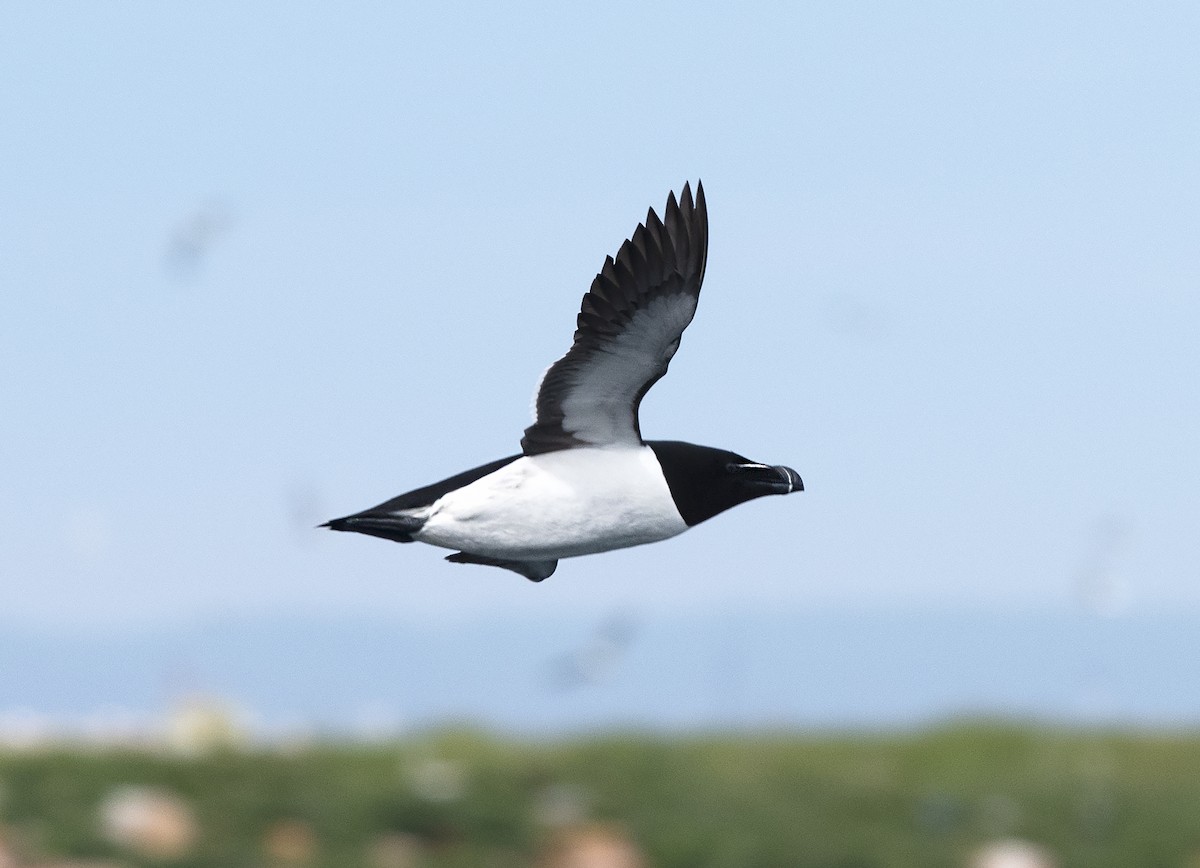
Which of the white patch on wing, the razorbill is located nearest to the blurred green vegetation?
the razorbill

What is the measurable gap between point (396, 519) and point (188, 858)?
1595mm

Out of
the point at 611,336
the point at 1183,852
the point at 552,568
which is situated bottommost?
the point at 1183,852

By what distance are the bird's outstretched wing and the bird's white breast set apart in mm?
224

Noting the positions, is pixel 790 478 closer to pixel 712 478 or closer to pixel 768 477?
pixel 768 477

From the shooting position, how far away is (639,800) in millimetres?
8516

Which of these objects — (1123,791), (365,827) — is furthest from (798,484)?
(1123,791)

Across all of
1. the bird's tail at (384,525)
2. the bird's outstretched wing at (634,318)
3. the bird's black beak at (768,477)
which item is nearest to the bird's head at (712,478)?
the bird's black beak at (768,477)

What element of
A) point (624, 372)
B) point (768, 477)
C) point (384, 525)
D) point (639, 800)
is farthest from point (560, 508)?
point (639, 800)

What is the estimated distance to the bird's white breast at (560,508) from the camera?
23.4 ft

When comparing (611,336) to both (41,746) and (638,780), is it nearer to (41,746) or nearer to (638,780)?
(638,780)

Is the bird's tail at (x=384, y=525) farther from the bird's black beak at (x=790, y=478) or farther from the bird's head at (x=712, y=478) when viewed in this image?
the bird's black beak at (x=790, y=478)

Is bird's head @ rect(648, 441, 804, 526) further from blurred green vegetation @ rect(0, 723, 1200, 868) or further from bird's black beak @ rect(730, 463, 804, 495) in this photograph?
blurred green vegetation @ rect(0, 723, 1200, 868)

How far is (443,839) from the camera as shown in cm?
777

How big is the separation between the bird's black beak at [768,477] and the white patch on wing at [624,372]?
53cm
